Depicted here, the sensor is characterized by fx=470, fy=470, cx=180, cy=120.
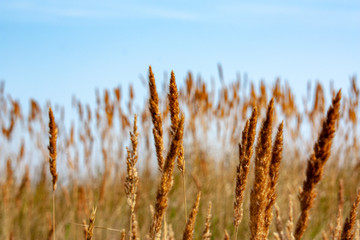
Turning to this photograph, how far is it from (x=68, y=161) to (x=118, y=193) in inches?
22.2

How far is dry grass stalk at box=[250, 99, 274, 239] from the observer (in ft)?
3.68

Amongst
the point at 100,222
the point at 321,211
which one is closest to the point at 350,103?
the point at 321,211

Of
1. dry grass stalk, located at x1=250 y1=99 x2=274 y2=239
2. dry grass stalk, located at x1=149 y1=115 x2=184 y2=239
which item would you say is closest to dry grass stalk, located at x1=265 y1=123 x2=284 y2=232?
dry grass stalk, located at x1=250 y1=99 x2=274 y2=239

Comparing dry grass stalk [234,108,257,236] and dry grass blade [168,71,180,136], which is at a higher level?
dry grass blade [168,71,180,136]

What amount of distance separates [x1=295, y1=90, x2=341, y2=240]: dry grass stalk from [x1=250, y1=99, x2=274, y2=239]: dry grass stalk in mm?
99

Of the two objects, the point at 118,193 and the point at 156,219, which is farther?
the point at 118,193

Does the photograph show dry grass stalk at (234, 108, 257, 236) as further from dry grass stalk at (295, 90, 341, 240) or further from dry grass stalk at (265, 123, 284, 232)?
dry grass stalk at (295, 90, 341, 240)

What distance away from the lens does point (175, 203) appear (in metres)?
4.11

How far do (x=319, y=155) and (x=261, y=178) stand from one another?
0.60 ft

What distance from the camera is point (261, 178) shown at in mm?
1150

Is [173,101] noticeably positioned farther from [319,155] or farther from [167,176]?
[319,155]

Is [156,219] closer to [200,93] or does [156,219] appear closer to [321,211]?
[200,93]

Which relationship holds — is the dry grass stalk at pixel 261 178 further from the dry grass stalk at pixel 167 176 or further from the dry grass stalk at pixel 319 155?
the dry grass stalk at pixel 167 176

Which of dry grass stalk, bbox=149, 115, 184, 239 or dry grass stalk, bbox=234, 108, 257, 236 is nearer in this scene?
dry grass stalk, bbox=149, 115, 184, 239
